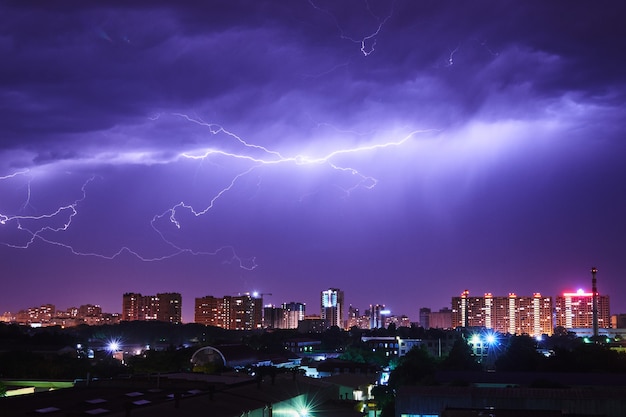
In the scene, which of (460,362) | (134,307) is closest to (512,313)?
(134,307)

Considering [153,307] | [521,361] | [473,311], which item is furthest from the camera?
[473,311]

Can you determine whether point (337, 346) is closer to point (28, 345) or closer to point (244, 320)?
point (28, 345)

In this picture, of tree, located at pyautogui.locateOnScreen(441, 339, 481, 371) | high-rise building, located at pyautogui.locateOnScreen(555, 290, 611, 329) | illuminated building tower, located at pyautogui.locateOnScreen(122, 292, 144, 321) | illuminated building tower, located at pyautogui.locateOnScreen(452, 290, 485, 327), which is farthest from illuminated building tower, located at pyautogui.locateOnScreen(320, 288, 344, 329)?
tree, located at pyautogui.locateOnScreen(441, 339, 481, 371)

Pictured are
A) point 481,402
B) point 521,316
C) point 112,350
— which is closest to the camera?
point 481,402

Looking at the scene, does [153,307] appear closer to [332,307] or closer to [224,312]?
[224,312]

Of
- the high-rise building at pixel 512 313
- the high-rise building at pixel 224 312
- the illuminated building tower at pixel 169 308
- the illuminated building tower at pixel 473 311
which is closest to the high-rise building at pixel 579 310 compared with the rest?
the high-rise building at pixel 512 313

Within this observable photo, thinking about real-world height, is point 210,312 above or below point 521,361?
below

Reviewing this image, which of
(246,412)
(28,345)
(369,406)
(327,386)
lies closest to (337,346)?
(28,345)
